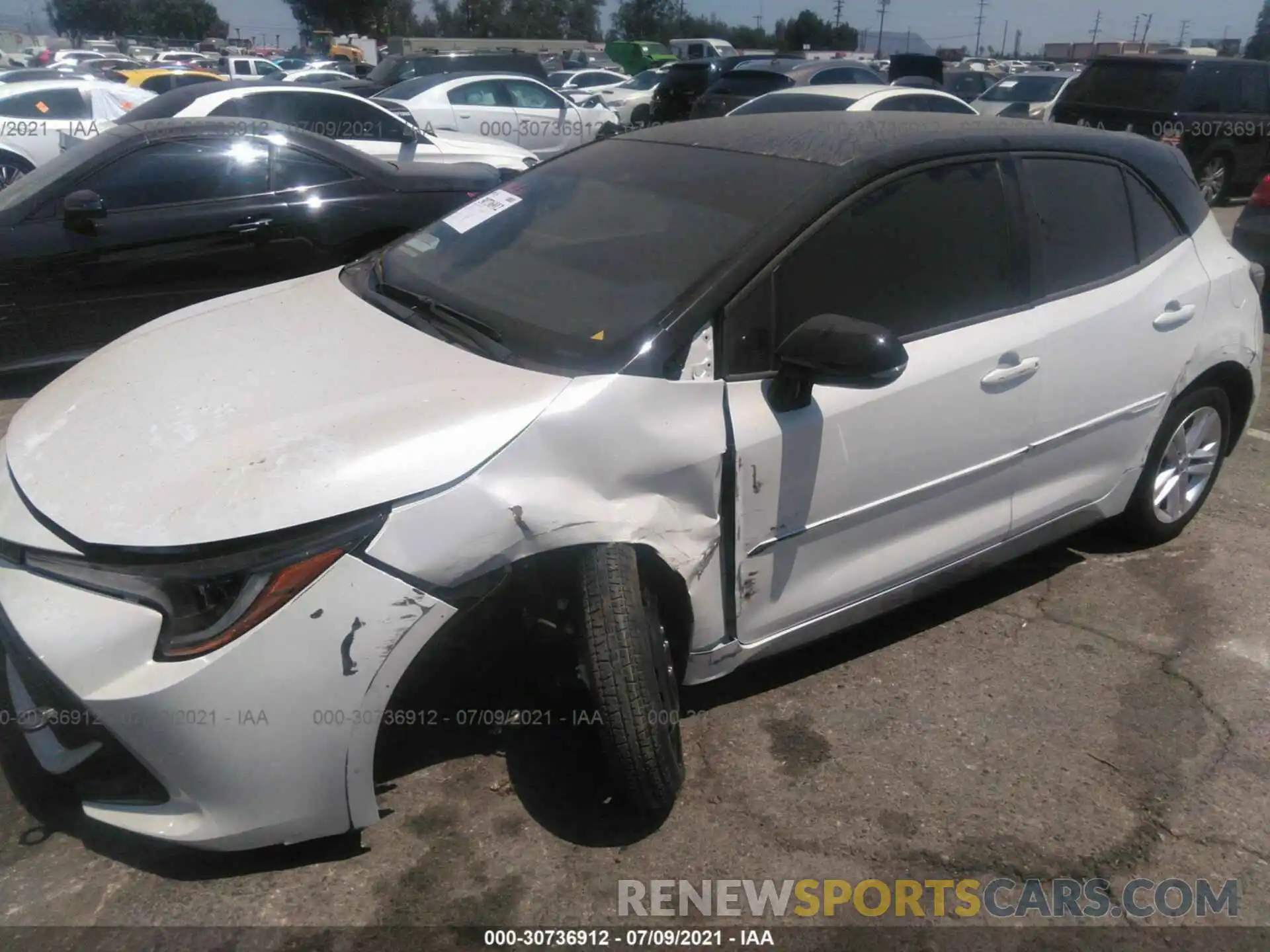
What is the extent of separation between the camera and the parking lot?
2.36 meters

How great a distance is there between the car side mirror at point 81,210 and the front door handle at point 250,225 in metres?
0.66

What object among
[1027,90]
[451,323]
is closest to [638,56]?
[1027,90]

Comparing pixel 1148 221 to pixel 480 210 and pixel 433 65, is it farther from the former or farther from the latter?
pixel 433 65

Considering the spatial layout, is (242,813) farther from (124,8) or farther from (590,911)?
(124,8)

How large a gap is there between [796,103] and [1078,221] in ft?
25.3

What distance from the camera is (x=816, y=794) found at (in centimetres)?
269

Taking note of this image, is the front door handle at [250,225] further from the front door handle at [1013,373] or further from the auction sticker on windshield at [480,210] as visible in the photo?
the front door handle at [1013,373]

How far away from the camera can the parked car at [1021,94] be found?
16.0 m

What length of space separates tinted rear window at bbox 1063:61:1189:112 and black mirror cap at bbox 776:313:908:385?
11170 millimetres

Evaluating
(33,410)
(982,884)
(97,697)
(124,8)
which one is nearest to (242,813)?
(97,697)

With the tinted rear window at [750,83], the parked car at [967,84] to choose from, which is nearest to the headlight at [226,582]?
the tinted rear window at [750,83]

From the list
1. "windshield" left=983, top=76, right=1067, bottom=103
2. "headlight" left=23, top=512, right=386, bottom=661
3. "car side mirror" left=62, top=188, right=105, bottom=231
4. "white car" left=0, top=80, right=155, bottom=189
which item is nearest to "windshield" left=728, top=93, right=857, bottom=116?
"car side mirror" left=62, top=188, right=105, bottom=231

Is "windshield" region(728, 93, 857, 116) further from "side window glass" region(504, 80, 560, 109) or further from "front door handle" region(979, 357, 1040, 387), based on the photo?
"front door handle" region(979, 357, 1040, 387)

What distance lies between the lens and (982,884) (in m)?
2.41
